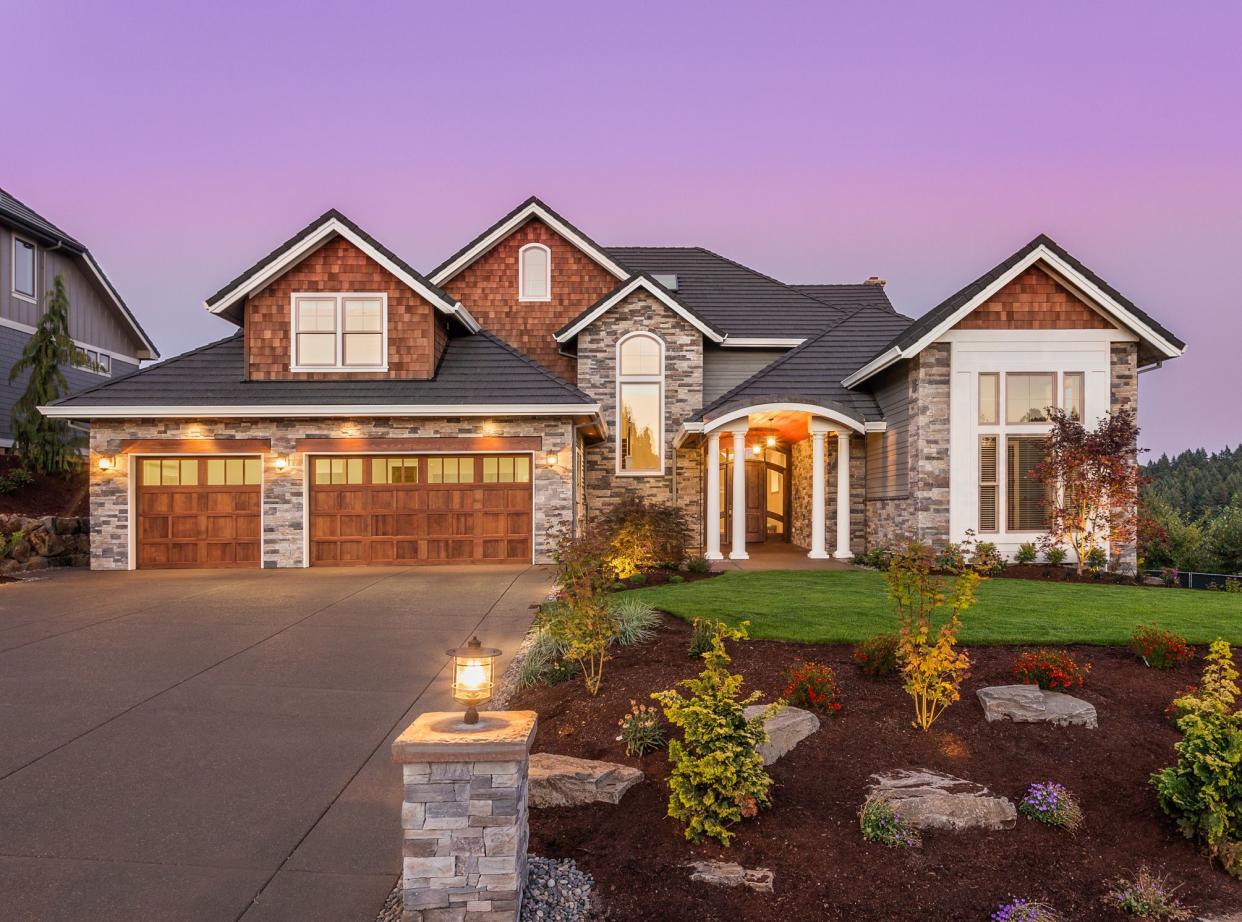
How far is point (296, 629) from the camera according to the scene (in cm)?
789

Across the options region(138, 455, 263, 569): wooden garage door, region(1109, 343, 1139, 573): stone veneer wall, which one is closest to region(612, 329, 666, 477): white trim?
region(138, 455, 263, 569): wooden garage door

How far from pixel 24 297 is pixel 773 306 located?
2081cm

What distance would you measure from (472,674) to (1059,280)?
13344 mm

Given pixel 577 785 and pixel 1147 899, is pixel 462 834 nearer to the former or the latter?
pixel 577 785

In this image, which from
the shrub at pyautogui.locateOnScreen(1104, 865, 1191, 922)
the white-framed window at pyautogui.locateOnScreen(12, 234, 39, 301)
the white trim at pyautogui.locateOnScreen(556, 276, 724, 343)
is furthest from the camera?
the white-framed window at pyautogui.locateOnScreen(12, 234, 39, 301)

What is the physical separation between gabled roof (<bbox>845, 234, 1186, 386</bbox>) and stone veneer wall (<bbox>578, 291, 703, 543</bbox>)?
5281 mm

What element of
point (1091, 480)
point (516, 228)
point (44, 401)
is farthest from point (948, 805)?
point (44, 401)

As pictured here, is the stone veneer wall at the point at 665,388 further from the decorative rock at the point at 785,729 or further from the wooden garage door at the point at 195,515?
the decorative rock at the point at 785,729

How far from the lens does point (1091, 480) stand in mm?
11828

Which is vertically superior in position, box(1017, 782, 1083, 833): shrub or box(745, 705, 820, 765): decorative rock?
box(745, 705, 820, 765): decorative rock

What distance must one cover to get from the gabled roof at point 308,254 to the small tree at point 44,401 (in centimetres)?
652

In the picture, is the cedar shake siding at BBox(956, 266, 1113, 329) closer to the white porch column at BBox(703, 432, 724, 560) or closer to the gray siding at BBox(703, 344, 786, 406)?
the white porch column at BBox(703, 432, 724, 560)

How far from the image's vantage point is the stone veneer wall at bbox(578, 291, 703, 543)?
1637 centimetres

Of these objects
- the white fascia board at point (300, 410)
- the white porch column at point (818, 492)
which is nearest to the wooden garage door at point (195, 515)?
the white fascia board at point (300, 410)
